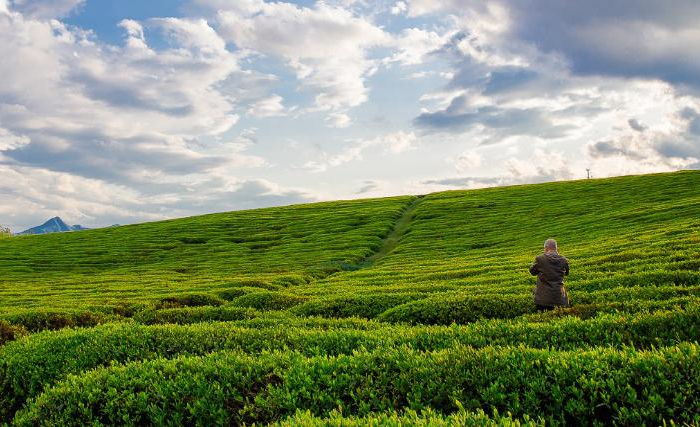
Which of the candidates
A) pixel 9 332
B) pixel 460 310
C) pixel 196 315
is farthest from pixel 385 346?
pixel 9 332

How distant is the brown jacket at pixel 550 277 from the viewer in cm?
1728

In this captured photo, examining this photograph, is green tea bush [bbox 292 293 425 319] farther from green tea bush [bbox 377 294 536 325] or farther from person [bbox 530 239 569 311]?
person [bbox 530 239 569 311]

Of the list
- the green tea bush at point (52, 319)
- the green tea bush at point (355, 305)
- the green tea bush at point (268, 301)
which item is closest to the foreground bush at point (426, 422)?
the green tea bush at point (355, 305)

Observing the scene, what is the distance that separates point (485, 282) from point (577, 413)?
22.5 metres

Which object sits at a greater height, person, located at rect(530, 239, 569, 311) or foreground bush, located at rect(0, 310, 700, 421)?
person, located at rect(530, 239, 569, 311)

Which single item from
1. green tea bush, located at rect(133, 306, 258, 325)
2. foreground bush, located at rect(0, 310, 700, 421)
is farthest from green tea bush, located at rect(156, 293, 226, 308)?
foreground bush, located at rect(0, 310, 700, 421)

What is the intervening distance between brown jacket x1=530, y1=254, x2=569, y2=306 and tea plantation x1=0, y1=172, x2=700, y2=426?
0.98 meters

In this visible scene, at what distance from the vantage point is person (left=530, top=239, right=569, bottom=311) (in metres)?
17.3

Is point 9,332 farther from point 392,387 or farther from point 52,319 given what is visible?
point 392,387

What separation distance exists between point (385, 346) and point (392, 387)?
2767 mm

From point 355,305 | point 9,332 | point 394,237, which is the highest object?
point 394,237

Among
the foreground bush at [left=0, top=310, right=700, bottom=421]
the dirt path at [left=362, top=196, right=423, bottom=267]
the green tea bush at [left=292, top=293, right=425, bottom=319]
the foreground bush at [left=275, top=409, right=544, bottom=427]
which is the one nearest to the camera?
the foreground bush at [left=275, top=409, right=544, bottom=427]

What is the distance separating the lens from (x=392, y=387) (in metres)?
9.66

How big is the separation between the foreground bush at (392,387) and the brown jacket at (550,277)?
25.2 feet
